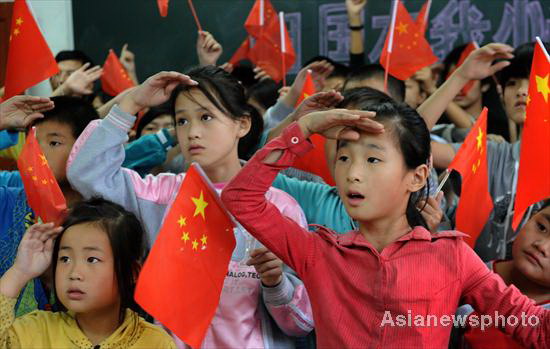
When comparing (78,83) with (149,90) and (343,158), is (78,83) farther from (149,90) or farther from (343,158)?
(343,158)

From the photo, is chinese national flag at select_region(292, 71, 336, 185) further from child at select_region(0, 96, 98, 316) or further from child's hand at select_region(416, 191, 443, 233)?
child at select_region(0, 96, 98, 316)

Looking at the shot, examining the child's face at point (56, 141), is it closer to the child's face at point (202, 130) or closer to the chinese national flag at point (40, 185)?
the chinese national flag at point (40, 185)

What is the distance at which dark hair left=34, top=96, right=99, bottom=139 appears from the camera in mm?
2594

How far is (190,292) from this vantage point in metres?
1.82

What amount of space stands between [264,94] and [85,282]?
2218 millimetres

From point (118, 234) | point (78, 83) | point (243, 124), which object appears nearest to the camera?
point (118, 234)

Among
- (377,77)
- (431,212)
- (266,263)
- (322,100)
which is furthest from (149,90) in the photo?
(377,77)

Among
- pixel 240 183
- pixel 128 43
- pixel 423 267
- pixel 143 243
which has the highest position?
pixel 240 183

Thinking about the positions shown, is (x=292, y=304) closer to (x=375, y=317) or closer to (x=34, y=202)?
(x=375, y=317)

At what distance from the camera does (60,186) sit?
8.23 feet

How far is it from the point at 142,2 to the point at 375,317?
4583mm

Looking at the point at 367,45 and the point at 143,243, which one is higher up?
the point at 143,243

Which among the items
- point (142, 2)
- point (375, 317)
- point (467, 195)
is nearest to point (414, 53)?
point (467, 195)

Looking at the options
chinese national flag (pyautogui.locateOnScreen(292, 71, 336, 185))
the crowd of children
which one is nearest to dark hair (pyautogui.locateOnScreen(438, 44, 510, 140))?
the crowd of children
